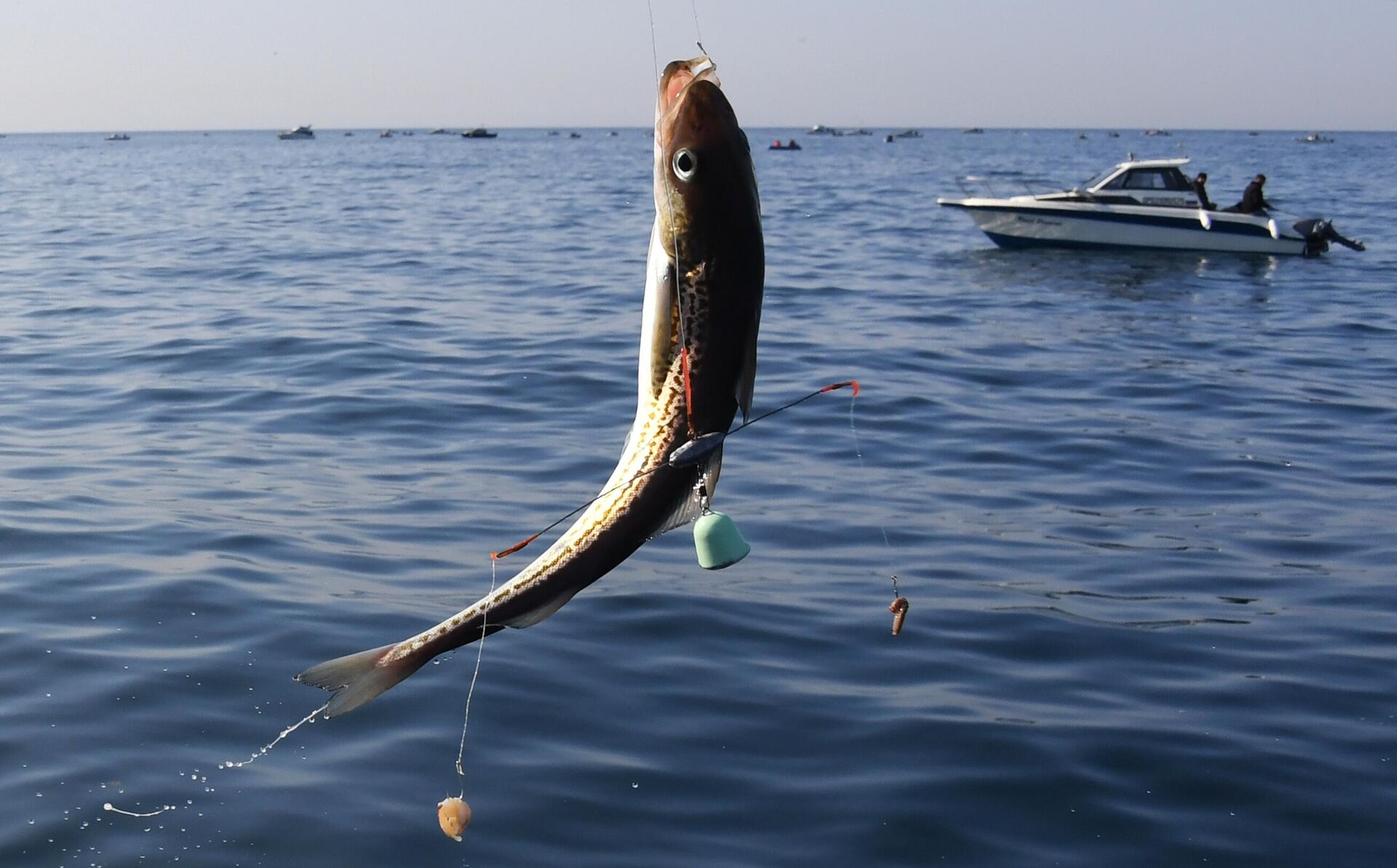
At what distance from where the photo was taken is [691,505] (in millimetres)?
3617

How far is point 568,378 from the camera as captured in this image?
54.6 ft

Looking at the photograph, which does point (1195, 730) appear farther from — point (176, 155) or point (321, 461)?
point (176, 155)

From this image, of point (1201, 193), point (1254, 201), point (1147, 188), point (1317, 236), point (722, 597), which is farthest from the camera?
point (1147, 188)

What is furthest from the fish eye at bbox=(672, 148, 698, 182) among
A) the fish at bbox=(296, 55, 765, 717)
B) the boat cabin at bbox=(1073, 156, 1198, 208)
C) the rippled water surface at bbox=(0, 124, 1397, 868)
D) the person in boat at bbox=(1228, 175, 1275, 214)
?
the person in boat at bbox=(1228, 175, 1275, 214)

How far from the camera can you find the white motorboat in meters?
32.1

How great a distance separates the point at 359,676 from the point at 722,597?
236 inches

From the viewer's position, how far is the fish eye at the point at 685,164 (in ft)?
10.4

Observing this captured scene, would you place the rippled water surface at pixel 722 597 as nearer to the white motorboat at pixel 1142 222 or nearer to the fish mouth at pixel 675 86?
the fish mouth at pixel 675 86

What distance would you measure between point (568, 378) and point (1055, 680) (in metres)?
9.23

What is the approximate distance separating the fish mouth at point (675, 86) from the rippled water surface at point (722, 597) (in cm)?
394

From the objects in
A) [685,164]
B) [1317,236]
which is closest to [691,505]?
[685,164]

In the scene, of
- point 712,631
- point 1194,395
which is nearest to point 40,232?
point 1194,395

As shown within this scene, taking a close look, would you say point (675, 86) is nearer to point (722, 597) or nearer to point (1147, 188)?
point (722, 597)

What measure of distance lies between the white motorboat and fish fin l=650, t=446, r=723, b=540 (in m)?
28.9
